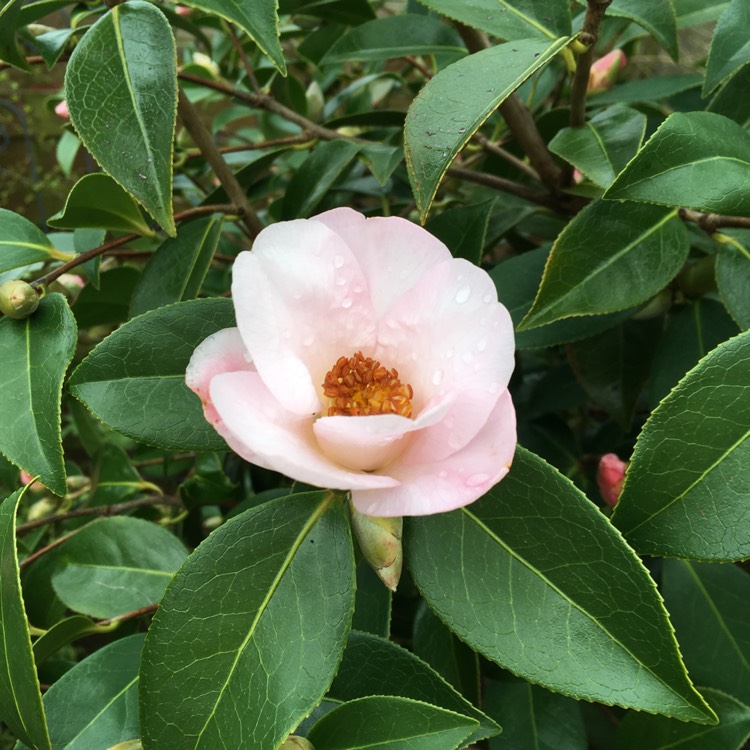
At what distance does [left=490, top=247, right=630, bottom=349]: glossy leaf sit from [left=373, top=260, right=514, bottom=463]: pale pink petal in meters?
0.28

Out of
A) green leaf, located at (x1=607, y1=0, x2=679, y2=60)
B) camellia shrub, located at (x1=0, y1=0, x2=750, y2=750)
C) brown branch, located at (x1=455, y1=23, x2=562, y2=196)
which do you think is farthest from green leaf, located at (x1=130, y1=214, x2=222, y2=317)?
green leaf, located at (x1=607, y1=0, x2=679, y2=60)

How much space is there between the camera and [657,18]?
0.65 m

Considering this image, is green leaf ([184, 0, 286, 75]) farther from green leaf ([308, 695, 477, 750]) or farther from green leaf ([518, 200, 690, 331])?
green leaf ([308, 695, 477, 750])

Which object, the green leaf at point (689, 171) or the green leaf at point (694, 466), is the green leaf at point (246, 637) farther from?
the green leaf at point (689, 171)

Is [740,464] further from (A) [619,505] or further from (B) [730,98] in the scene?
(B) [730,98]

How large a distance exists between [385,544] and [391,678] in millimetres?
168

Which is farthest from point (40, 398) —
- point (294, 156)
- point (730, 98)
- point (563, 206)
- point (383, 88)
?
point (383, 88)

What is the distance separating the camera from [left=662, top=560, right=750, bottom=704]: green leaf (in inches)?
30.2

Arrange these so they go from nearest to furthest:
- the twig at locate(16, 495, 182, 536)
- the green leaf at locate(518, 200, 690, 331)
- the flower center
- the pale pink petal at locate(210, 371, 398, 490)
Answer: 1. the pale pink petal at locate(210, 371, 398, 490)
2. the flower center
3. the green leaf at locate(518, 200, 690, 331)
4. the twig at locate(16, 495, 182, 536)

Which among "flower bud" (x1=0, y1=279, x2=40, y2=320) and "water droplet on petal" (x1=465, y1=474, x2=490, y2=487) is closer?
"water droplet on petal" (x1=465, y1=474, x2=490, y2=487)

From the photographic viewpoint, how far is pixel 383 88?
Answer: 4.67 ft

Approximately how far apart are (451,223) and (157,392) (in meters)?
0.37

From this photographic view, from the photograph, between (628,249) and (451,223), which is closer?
(628,249)

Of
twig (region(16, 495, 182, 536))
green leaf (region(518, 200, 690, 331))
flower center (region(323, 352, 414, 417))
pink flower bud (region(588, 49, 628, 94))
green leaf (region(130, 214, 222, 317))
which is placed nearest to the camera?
flower center (region(323, 352, 414, 417))
